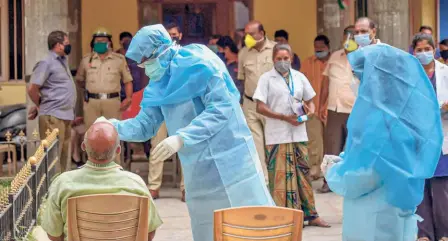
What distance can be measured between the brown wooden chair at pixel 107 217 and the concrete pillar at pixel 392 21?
6697 millimetres

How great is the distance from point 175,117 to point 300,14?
10002mm

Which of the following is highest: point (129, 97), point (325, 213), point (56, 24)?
point (56, 24)

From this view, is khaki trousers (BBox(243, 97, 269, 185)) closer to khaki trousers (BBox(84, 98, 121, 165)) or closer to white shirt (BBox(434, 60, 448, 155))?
khaki trousers (BBox(84, 98, 121, 165))

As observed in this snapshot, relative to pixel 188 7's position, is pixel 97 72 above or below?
below

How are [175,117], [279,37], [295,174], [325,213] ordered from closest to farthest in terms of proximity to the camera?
[175,117] → [295,174] → [325,213] → [279,37]

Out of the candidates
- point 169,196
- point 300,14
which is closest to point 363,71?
point 169,196

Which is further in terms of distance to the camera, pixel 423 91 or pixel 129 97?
pixel 129 97

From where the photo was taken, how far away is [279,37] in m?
13.3

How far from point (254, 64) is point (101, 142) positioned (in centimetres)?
604

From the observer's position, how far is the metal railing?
259 inches

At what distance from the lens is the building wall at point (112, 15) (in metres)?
15.3

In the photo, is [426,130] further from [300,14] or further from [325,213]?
[300,14]

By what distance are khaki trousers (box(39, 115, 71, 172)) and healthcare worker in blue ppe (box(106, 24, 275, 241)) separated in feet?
16.3

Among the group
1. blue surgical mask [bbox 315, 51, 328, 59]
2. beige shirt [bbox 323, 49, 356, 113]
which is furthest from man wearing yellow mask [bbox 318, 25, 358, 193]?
blue surgical mask [bbox 315, 51, 328, 59]
